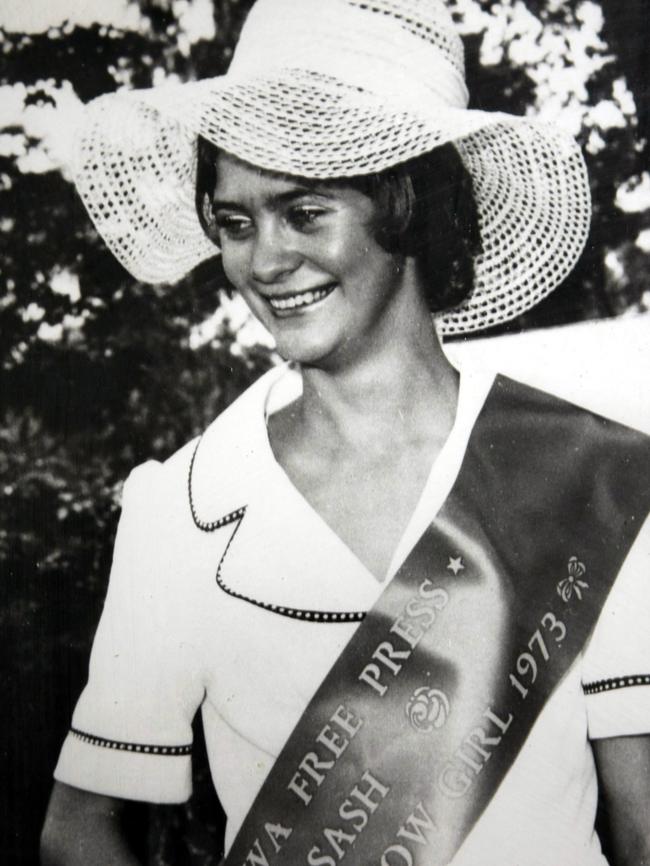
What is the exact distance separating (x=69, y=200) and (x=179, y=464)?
46 cm

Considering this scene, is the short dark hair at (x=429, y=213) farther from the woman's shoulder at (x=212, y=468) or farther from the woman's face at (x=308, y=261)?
the woman's shoulder at (x=212, y=468)

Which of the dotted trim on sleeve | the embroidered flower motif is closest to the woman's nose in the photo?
the embroidered flower motif

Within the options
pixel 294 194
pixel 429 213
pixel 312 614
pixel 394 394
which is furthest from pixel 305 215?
pixel 312 614

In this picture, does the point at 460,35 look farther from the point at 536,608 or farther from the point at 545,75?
the point at 536,608

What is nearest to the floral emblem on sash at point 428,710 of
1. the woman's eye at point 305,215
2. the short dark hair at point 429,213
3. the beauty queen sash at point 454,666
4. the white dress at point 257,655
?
the beauty queen sash at point 454,666

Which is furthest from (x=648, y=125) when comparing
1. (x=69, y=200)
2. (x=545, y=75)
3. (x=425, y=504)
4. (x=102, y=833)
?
(x=102, y=833)

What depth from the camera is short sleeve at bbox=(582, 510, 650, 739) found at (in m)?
1.32

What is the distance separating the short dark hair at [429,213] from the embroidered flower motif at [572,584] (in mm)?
432

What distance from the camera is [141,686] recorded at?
142 centimetres

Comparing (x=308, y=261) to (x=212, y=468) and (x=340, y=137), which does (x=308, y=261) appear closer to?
(x=340, y=137)

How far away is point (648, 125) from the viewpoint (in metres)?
1.46

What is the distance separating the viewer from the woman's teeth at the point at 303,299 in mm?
1345

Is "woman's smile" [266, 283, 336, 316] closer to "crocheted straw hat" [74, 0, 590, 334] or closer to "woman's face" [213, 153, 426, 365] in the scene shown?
"woman's face" [213, 153, 426, 365]

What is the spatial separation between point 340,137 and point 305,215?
13 centimetres
